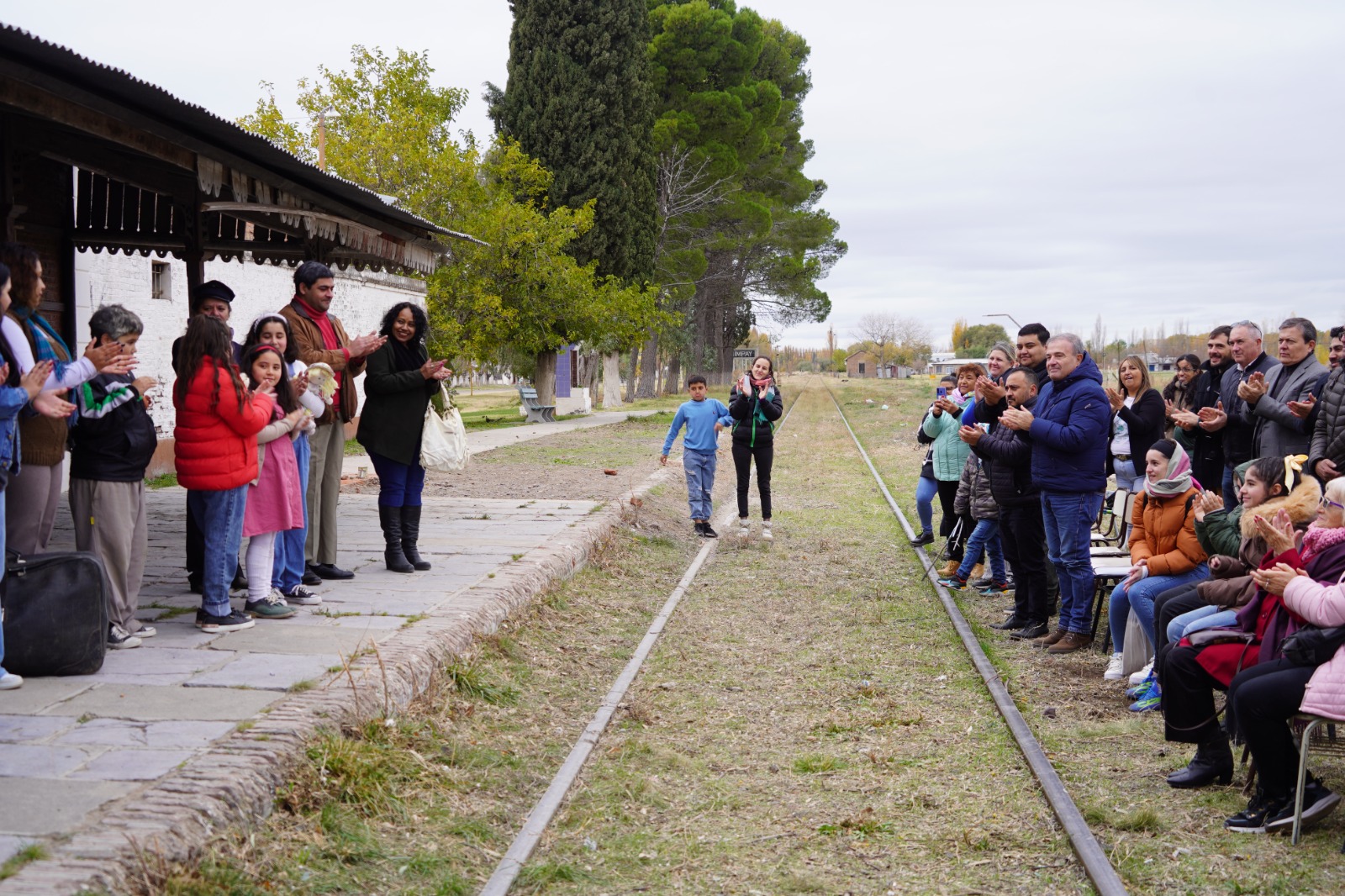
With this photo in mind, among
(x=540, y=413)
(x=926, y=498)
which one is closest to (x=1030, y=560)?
(x=926, y=498)

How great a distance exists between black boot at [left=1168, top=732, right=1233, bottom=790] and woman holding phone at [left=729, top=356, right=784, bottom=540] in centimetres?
642

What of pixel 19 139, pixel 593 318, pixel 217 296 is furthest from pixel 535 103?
pixel 217 296

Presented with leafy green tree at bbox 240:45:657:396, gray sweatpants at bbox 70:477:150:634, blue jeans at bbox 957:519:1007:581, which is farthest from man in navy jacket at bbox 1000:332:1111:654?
leafy green tree at bbox 240:45:657:396

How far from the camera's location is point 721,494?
15.8 m

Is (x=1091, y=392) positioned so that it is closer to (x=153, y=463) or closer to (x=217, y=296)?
(x=217, y=296)

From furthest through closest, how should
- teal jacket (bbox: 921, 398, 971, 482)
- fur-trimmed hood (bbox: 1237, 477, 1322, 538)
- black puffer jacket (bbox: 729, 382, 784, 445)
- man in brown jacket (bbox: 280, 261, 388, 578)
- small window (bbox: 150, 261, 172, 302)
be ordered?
small window (bbox: 150, 261, 172, 302) → black puffer jacket (bbox: 729, 382, 784, 445) → teal jacket (bbox: 921, 398, 971, 482) → man in brown jacket (bbox: 280, 261, 388, 578) → fur-trimmed hood (bbox: 1237, 477, 1322, 538)

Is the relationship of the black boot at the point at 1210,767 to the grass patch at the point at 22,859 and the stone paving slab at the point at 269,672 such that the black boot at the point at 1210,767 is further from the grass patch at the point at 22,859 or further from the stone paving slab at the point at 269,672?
the grass patch at the point at 22,859

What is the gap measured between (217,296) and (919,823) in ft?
14.9

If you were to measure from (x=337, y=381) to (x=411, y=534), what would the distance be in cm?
124

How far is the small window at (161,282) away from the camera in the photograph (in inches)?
547

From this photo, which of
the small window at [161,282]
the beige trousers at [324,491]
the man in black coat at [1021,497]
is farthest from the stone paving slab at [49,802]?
the small window at [161,282]

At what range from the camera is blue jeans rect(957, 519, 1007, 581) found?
883 centimetres

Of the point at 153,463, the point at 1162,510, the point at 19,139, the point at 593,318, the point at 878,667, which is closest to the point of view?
the point at 1162,510

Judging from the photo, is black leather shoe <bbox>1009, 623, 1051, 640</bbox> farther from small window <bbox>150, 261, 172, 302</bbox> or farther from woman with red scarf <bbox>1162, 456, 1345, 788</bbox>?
small window <bbox>150, 261, 172, 302</bbox>
